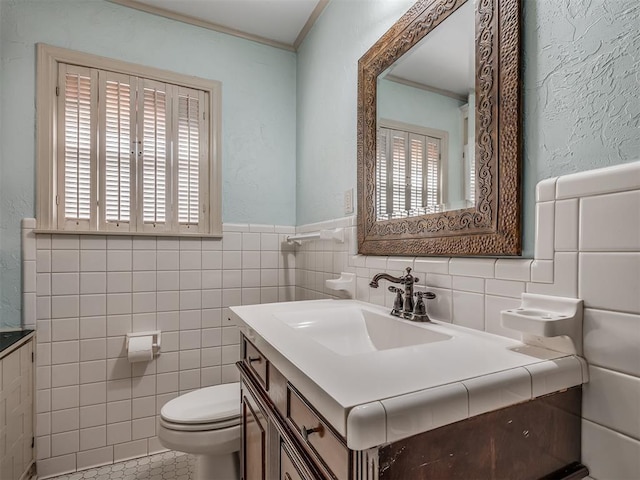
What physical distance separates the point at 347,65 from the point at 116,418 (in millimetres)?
2182

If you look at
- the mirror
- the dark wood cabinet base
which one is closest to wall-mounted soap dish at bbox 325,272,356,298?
the mirror

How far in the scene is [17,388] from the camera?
1.41 m

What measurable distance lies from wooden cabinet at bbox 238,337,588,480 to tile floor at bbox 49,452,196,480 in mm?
1202

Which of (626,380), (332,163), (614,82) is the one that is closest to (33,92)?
(332,163)

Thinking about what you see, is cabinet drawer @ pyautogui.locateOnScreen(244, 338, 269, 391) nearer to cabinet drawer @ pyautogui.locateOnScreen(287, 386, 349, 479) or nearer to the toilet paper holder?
cabinet drawer @ pyautogui.locateOnScreen(287, 386, 349, 479)

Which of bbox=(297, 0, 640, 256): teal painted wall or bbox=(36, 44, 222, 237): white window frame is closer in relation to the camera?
bbox=(297, 0, 640, 256): teal painted wall

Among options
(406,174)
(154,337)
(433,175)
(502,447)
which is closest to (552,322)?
(502,447)

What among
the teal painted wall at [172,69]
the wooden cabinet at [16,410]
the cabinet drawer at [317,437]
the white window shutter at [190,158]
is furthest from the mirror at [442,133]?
the wooden cabinet at [16,410]

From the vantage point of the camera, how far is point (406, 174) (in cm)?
119

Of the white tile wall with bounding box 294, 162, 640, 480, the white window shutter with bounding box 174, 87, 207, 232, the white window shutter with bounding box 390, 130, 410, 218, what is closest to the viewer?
the white tile wall with bounding box 294, 162, 640, 480

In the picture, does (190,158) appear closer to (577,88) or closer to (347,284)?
(347,284)

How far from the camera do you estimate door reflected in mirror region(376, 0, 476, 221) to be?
925 millimetres

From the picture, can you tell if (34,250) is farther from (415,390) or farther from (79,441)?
(415,390)

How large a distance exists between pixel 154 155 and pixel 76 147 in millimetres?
365
